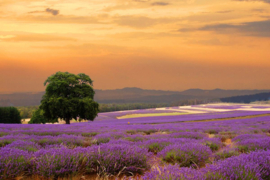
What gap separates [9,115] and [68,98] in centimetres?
3556

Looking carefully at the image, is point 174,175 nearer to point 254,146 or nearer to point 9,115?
point 254,146

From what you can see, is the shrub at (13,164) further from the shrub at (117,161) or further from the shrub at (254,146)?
the shrub at (254,146)

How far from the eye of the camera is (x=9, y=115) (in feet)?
184

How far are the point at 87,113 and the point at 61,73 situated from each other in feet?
23.1

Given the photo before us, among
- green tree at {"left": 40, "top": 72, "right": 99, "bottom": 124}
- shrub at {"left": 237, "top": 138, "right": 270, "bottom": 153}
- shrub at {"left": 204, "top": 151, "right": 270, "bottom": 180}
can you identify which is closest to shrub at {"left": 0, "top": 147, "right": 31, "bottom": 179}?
shrub at {"left": 204, "top": 151, "right": 270, "bottom": 180}

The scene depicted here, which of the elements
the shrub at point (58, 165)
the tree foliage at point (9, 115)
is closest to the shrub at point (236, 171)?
the shrub at point (58, 165)

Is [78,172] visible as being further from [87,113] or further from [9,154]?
[87,113]

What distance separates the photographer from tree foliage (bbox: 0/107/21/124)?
181 ft

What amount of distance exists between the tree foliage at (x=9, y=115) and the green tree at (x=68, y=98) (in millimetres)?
32817

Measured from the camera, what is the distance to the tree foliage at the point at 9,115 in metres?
55.3

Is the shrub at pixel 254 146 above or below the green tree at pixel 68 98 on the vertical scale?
below

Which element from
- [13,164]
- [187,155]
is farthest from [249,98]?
[13,164]

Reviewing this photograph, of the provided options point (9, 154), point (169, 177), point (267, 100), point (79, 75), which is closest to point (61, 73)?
point (79, 75)

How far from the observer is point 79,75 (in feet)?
102
